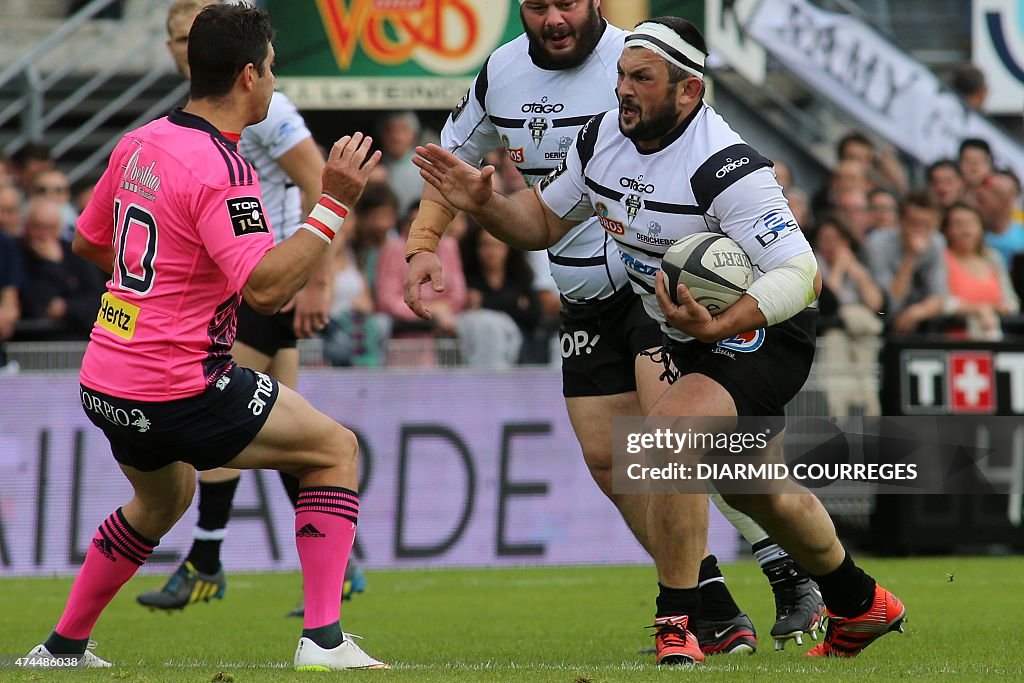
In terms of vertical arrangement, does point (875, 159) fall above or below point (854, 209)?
above

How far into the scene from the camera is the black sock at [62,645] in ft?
19.5

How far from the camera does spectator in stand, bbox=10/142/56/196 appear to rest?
43.3 feet

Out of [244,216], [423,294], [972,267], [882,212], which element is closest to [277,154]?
[244,216]

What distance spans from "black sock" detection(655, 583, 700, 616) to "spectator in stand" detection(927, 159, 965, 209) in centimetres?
932

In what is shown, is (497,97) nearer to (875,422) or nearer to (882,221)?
(875,422)

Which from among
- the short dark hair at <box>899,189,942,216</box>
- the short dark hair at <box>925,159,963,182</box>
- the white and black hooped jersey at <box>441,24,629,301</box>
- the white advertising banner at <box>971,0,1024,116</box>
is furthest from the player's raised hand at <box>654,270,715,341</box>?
the white advertising banner at <box>971,0,1024,116</box>

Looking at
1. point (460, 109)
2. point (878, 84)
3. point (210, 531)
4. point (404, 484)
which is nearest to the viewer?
point (460, 109)

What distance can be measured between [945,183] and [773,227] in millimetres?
9611

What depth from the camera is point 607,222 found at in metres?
6.30

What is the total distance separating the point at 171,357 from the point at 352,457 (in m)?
0.74

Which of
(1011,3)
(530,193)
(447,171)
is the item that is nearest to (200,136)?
(447,171)

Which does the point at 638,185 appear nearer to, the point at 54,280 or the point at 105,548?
the point at 105,548

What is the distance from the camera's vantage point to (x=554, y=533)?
1143 cm

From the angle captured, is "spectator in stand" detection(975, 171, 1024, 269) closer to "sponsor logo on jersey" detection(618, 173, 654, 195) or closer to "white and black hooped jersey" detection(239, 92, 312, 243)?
"white and black hooped jersey" detection(239, 92, 312, 243)
